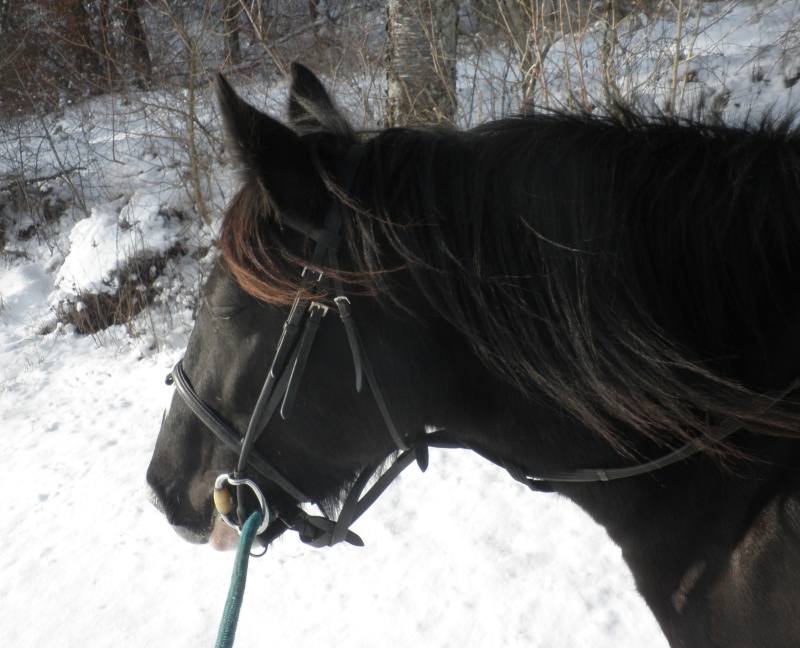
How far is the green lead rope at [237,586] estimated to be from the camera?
4.45ft

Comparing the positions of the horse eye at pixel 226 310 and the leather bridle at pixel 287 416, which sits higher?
the horse eye at pixel 226 310

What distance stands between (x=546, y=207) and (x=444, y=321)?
326 mm

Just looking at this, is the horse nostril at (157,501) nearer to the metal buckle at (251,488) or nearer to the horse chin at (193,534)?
the horse chin at (193,534)

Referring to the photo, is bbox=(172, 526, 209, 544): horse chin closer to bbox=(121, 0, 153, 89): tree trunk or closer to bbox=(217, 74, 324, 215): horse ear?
bbox=(217, 74, 324, 215): horse ear

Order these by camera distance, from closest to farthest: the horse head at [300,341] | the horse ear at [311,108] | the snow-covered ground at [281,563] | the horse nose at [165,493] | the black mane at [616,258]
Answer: the black mane at [616,258] → the horse head at [300,341] → the horse ear at [311,108] → the horse nose at [165,493] → the snow-covered ground at [281,563]

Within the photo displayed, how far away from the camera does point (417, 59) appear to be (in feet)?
16.1

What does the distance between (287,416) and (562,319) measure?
2.14 ft

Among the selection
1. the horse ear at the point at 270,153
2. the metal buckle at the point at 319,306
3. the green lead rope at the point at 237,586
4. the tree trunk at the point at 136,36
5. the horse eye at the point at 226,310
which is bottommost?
the green lead rope at the point at 237,586

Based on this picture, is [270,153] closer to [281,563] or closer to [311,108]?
[311,108]

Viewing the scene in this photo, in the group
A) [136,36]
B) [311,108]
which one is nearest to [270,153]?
[311,108]

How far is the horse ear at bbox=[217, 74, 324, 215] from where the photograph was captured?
1.22 meters

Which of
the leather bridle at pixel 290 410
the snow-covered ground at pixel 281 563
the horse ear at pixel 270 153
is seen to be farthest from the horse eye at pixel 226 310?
the snow-covered ground at pixel 281 563

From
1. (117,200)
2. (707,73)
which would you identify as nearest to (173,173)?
(117,200)

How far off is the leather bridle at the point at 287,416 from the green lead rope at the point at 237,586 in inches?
1.6
